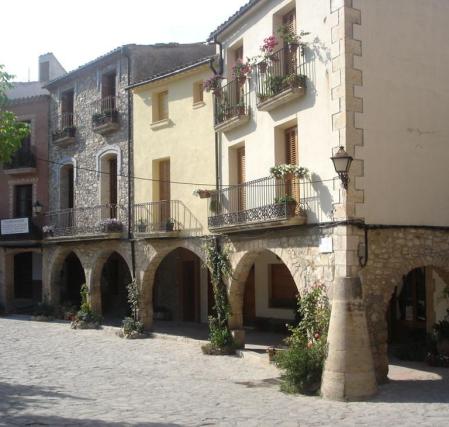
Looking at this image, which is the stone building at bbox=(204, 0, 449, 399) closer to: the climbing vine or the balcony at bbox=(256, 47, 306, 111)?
the balcony at bbox=(256, 47, 306, 111)


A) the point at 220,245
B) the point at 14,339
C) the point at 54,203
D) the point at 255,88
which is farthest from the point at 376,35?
the point at 54,203

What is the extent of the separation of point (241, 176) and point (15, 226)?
37.8 ft

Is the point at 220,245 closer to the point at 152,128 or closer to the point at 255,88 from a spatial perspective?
the point at 255,88

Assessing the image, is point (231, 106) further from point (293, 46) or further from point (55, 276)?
point (55, 276)

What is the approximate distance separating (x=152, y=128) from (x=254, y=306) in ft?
20.5

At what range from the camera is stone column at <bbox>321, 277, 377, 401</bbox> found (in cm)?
986

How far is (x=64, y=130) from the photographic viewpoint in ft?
73.1

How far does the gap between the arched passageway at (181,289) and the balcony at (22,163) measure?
674 centimetres

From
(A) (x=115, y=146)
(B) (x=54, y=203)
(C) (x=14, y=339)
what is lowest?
(C) (x=14, y=339)

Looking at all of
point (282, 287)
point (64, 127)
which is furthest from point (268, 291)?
point (64, 127)

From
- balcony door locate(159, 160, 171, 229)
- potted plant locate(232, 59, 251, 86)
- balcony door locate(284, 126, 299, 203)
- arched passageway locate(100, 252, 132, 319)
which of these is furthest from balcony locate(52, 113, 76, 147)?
balcony door locate(284, 126, 299, 203)

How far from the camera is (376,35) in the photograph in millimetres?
11750

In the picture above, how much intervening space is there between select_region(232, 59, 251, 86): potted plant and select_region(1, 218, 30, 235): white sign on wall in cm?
1191

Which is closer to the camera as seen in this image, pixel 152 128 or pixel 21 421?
pixel 21 421
